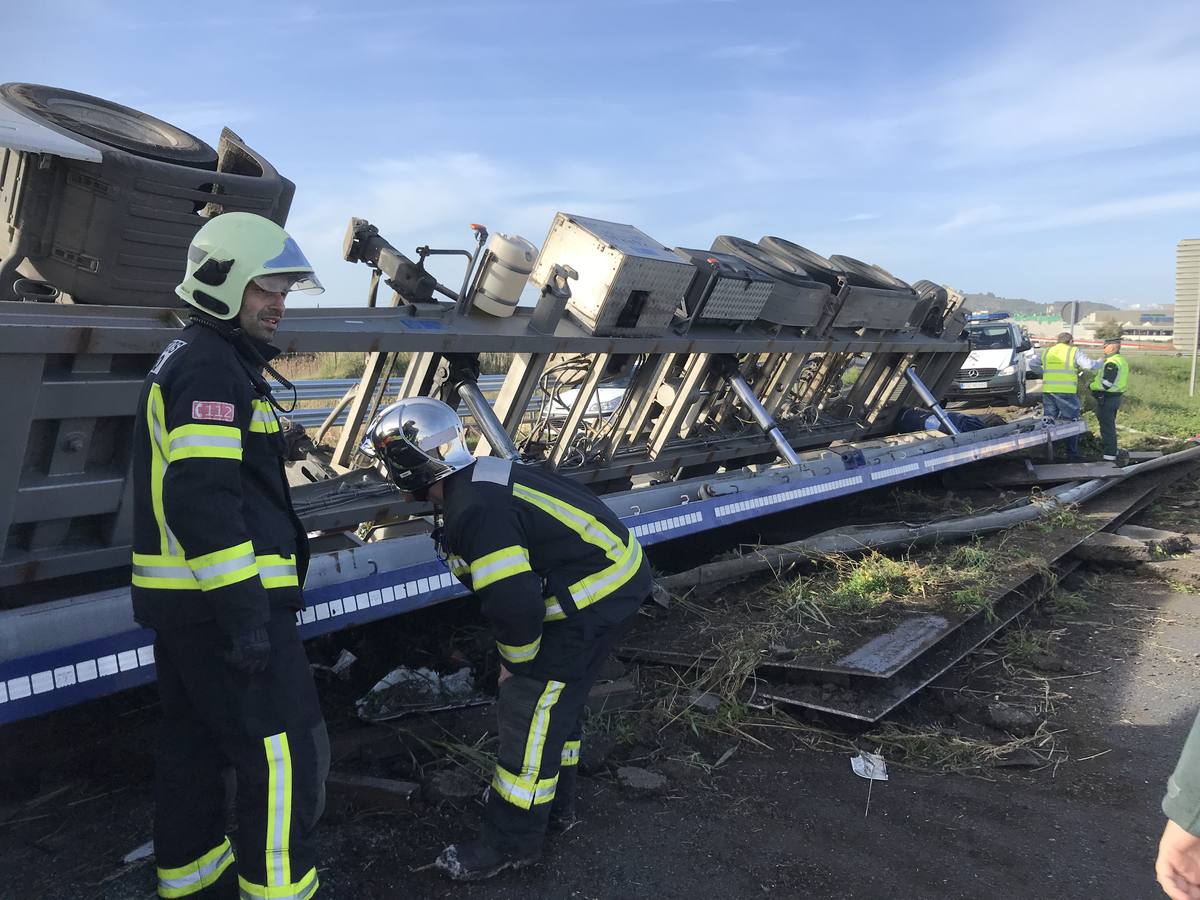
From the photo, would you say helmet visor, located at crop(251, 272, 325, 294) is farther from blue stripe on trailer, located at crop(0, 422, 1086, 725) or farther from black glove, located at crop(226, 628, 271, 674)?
blue stripe on trailer, located at crop(0, 422, 1086, 725)

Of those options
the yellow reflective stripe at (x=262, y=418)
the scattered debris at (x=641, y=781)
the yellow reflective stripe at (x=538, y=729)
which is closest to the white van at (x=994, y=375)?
the scattered debris at (x=641, y=781)

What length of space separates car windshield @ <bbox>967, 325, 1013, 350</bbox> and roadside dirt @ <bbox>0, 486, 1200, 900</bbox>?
480 inches

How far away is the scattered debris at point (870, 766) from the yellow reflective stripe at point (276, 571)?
2.41 m

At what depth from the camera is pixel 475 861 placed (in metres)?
3.16

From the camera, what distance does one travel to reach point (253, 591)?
249cm

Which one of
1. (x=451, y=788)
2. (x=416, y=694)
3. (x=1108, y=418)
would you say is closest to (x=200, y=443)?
(x=451, y=788)

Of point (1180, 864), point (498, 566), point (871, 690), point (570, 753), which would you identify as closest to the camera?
point (1180, 864)

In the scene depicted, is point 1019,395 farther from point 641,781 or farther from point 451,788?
point 451,788

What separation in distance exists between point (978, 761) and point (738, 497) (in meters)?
2.38

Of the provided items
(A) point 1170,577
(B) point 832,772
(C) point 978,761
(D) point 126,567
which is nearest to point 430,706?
(D) point 126,567

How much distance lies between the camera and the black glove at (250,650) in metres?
2.47

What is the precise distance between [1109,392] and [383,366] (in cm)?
937

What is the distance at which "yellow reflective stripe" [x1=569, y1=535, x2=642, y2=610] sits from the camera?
3232 mm

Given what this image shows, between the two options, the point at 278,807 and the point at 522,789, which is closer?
the point at 278,807
